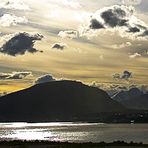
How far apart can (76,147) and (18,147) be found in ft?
31.2

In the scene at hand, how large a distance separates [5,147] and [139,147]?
867 inches

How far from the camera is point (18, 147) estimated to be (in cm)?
7762

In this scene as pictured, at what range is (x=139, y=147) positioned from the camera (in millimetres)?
79500

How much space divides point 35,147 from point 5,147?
5.05 metres

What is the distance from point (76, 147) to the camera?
75.8 meters

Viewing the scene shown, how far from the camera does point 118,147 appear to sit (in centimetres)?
7925

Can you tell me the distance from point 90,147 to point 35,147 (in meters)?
8.95

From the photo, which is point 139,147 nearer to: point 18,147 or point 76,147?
point 76,147

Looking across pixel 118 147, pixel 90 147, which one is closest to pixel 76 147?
pixel 90 147

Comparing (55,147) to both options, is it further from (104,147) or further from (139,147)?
(139,147)

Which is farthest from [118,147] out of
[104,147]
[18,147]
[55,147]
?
[18,147]

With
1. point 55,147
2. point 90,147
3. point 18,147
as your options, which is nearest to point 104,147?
point 90,147

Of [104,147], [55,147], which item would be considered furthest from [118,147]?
[55,147]

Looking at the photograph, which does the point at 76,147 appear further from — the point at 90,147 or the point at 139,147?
the point at 139,147
